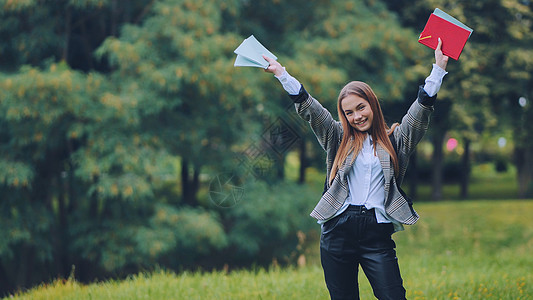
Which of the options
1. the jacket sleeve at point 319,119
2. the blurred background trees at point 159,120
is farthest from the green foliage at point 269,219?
the jacket sleeve at point 319,119

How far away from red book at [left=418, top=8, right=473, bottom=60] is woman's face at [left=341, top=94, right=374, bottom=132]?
15.4 inches

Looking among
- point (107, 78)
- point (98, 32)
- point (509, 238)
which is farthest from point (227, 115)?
point (509, 238)

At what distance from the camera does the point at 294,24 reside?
12.4 meters

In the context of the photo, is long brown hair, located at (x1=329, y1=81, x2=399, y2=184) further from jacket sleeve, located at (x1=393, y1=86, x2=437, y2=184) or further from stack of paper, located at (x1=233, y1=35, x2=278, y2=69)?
stack of paper, located at (x1=233, y1=35, x2=278, y2=69)

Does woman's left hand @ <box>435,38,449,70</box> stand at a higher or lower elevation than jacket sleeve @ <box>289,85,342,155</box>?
higher

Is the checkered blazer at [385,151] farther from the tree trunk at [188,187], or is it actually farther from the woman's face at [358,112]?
the tree trunk at [188,187]

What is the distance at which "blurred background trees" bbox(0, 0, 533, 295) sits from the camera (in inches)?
365

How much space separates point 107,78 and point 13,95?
1.76 m

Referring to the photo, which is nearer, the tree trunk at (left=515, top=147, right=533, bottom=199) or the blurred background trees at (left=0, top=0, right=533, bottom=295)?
the blurred background trees at (left=0, top=0, right=533, bottom=295)

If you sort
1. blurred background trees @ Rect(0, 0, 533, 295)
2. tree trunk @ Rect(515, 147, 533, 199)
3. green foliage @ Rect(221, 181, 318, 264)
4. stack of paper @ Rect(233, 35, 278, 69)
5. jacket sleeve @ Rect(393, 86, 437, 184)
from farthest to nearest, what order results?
tree trunk @ Rect(515, 147, 533, 199) → green foliage @ Rect(221, 181, 318, 264) → blurred background trees @ Rect(0, 0, 533, 295) → stack of paper @ Rect(233, 35, 278, 69) → jacket sleeve @ Rect(393, 86, 437, 184)

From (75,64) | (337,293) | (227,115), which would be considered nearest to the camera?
(337,293)

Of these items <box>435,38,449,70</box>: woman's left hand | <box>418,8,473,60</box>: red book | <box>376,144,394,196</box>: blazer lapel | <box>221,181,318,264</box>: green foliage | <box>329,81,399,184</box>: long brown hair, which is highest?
<box>418,8,473,60</box>: red book

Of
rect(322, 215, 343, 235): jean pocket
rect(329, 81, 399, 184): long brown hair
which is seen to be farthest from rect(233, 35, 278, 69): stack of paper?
rect(322, 215, 343, 235): jean pocket

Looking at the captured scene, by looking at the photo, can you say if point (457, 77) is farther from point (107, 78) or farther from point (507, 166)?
point (507, 166)
